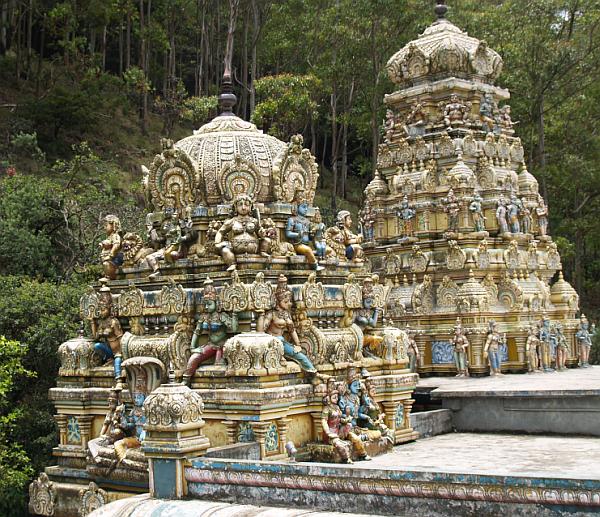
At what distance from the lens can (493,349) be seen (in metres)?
21.6

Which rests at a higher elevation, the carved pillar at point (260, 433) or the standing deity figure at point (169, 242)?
the standing deity figure at point (169, 242)

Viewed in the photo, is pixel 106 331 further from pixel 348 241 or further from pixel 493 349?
pixel 493 349

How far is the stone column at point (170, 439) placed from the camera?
10008 millimetres

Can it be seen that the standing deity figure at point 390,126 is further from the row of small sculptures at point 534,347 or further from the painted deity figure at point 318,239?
the painted deity figure at point 318,239

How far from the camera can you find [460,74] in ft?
80.6

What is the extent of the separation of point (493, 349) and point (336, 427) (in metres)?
10.7

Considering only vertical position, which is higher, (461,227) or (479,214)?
(479,214)

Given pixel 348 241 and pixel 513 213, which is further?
pixel 513 213

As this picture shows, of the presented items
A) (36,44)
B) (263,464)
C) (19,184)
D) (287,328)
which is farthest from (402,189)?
(36,44)

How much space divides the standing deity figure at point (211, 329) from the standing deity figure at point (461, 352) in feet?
36.1

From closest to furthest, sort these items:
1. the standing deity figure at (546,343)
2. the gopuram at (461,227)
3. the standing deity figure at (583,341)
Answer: the gopuram at (461,227) < the standing deity figure at (546,343) < the standing deity figure at (583,341)

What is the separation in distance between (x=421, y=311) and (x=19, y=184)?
11.5m

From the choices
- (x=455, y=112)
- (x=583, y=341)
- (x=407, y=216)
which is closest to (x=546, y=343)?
(x=583, y=341)

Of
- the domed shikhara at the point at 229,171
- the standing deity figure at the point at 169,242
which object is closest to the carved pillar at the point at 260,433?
the standing deity figure at the point at 169,242
